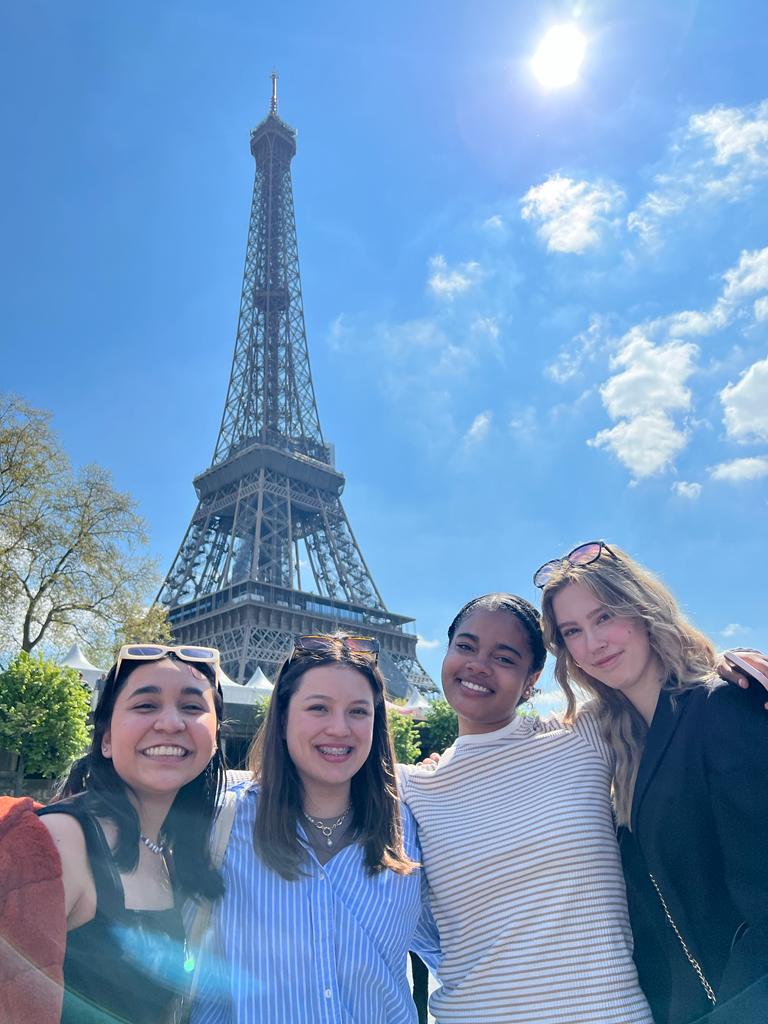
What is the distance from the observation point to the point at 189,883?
2.47m

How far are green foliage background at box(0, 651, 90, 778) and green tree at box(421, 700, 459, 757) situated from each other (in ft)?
35.5

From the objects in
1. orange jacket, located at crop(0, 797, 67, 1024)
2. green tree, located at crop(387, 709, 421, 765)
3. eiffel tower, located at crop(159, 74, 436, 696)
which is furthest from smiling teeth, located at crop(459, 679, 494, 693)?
eiffel tower, located at crop(159, 74, 436, 696)

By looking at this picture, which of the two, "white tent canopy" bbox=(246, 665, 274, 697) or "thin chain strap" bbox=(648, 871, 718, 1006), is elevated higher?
"white tent canopy" bbox=(246, 665, 274, 697)

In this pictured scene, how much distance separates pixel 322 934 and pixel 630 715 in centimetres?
152

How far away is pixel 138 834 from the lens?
7.86 feet

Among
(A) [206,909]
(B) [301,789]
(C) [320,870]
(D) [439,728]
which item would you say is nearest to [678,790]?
(C) [320,870]

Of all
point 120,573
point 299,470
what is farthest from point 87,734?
point 299,470

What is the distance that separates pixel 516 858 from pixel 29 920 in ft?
5.54

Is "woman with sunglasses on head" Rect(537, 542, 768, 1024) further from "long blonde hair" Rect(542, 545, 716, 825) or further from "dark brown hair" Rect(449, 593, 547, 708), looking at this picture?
"dark brown hair" Rect(449, 593, 547, 708)

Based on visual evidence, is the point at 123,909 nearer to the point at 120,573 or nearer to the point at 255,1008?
the point at 255,1008

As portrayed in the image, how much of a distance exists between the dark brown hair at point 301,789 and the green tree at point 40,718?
13585 mm

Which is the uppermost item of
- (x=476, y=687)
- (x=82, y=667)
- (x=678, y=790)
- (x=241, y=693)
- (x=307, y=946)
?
(x=82, y=667)

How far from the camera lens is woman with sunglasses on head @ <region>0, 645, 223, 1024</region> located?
210 cm

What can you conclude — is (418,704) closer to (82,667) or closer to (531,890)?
(82,667)
